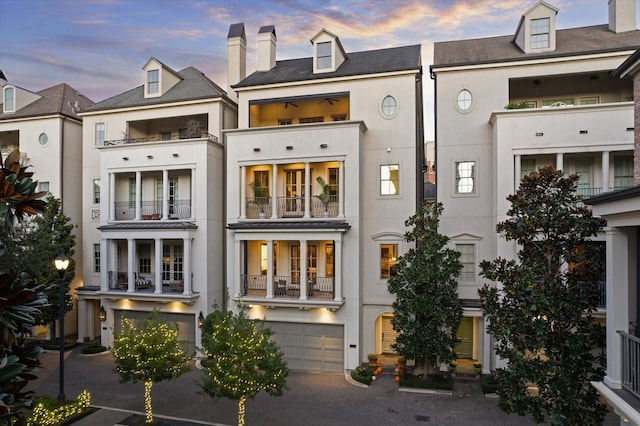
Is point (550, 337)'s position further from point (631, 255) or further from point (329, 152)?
point (329, 152)

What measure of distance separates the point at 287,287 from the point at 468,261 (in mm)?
8498

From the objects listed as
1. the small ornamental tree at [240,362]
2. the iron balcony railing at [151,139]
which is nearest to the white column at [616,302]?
the small ornamental tree at [240,362]

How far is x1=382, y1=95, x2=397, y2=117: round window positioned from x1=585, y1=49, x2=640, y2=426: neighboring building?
38.9 ft

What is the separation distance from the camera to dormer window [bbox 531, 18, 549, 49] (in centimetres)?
1812

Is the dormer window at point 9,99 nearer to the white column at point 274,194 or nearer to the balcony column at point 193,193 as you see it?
the balcony column at point 193,193

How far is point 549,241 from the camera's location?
9.81 m

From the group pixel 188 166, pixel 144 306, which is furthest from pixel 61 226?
pixel 188 166

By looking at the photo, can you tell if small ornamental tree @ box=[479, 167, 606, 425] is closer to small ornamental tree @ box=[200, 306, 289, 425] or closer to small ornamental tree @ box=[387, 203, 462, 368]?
small ornamental tree @ box=[387, 203, 462, 368]

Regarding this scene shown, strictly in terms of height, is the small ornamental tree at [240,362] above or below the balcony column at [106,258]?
below

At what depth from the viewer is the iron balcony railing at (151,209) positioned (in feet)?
69.7

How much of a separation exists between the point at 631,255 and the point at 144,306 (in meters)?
20.5

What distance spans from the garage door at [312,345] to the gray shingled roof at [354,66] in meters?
12.0

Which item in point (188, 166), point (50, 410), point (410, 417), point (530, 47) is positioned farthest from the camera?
point (188, 166)

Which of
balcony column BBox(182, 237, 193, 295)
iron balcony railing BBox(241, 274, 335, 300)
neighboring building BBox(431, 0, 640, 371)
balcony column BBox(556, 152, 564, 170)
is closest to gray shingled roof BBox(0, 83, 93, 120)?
balcony column BBox(182, 237, 193, 295)
